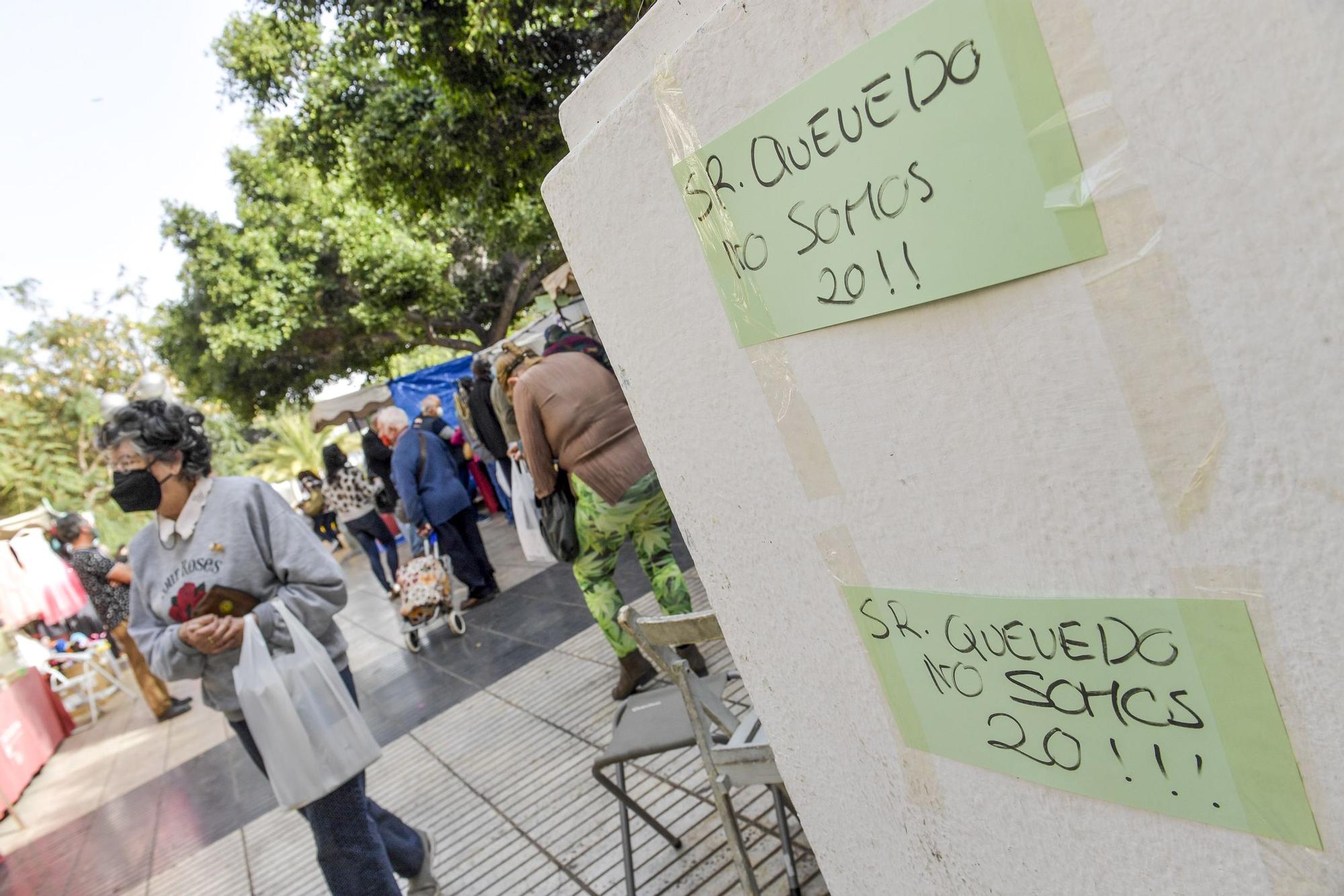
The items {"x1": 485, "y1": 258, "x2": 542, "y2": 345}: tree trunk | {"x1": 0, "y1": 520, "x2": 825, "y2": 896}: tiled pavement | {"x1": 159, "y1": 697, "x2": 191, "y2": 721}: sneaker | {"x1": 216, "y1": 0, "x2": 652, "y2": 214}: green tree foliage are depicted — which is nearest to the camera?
{"x1": 0, "y1": 520, "x2": 825, "y2": 896}: tiled pavement

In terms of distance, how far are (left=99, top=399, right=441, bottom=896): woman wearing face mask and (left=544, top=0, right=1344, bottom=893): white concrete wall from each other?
1822mm

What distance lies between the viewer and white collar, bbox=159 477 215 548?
111 inches

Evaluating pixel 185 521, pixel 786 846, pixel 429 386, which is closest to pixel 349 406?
pixel 429 386

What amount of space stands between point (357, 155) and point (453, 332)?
12461 millimetres

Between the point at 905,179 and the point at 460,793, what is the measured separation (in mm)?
4016

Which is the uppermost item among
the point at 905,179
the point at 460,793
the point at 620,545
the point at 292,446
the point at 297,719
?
the point at 292,446

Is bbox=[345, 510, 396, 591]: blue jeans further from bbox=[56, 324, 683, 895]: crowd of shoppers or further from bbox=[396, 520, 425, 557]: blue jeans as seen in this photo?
bbox=[56, 324, 683, 895]: crowd of shoppers

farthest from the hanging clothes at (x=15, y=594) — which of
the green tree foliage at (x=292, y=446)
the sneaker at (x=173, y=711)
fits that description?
the green tree foliage at (x=292, y=446)

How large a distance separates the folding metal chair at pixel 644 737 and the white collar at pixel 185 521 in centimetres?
149

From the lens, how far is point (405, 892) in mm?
3508

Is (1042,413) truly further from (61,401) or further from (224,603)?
(61,401)

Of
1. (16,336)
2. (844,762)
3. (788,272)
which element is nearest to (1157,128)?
(788,272)

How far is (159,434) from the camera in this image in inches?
111

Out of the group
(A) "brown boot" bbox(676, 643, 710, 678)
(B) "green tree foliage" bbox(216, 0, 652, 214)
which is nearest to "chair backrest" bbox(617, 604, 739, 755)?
(A) "brown boot" bbox(676, 643, 710, 678)
